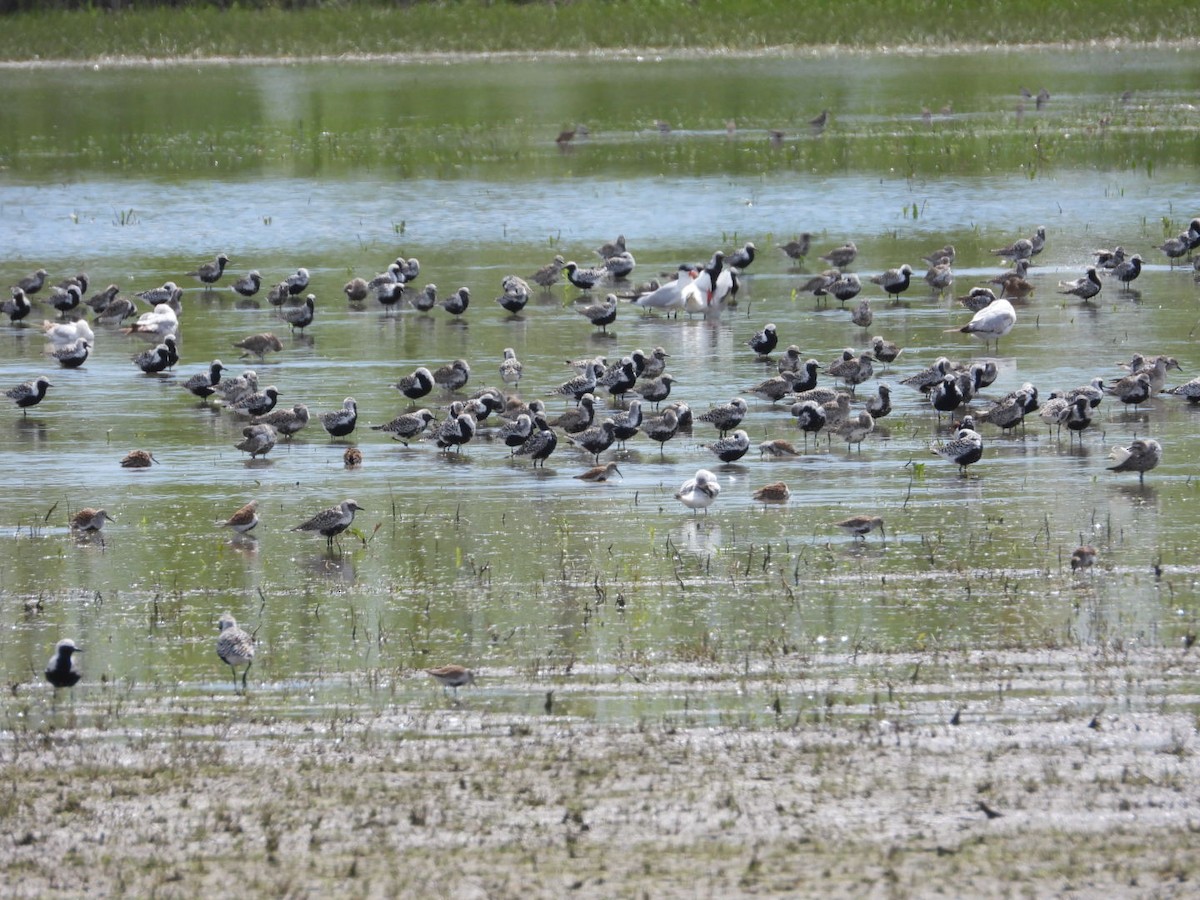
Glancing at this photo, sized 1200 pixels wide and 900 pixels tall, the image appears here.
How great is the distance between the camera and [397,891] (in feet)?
28.5

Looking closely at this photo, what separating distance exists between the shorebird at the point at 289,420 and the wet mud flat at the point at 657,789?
8442mm

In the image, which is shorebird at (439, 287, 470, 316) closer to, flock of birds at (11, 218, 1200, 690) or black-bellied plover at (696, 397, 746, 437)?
flock of birds at (11, 218, 1200, 690)

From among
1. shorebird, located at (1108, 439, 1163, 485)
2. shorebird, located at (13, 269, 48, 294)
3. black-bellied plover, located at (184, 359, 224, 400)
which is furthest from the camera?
shorebird, located at (13, 269, 48, 294)

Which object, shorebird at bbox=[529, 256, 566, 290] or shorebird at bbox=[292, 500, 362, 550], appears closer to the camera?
shorebird at bbox=[292, 500, 362, 550]

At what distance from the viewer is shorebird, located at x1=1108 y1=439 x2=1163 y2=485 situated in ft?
55.2

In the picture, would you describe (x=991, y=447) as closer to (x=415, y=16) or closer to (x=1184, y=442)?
(x=1184, y=442)

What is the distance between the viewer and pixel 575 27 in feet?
255

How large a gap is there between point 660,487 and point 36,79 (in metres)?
61.1

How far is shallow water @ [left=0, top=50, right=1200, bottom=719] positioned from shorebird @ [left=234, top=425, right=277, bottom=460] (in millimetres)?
208

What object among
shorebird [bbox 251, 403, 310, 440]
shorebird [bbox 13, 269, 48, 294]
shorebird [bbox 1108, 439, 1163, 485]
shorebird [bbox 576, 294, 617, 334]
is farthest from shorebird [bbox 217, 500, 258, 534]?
shorebird [bbox 13, 269, 48, 294]

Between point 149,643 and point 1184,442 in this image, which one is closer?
point 149,643

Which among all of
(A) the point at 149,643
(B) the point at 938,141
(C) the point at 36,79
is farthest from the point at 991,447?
(C) the point at 36,79

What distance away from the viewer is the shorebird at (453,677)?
456 inches

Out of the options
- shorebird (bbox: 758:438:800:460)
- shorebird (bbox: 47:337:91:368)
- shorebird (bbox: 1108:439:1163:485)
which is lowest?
shorebird (bbox: 1108:439:1163:485)
